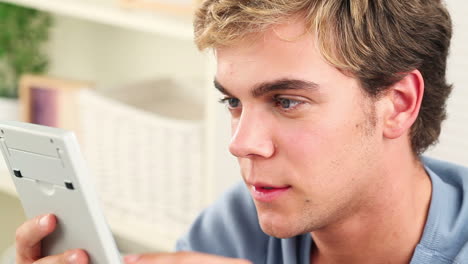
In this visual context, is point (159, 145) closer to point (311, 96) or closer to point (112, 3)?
point (112, 3)

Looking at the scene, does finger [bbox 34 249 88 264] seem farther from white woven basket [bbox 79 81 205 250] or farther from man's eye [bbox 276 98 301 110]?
white woven basket [bbox 79 81 205 250]

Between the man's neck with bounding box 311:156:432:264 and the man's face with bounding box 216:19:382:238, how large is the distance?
78mm

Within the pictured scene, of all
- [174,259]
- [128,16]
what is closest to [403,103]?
[174,259]

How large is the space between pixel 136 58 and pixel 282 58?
135 centimetres

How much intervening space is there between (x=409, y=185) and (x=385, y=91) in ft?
0.49

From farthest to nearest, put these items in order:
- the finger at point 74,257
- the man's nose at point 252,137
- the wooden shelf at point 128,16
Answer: the wooden shelf at point 128,16 → the man's nose at point 252,137 → the finger at point 74,257

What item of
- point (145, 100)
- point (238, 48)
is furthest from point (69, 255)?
point (145, 100)

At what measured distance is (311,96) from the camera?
1.10m

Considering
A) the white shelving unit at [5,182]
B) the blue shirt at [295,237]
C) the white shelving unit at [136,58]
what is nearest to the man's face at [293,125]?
the blue shirt at [295,237]

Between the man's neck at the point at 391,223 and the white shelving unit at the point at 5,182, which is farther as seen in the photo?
the white shelving unit at the point at 5,182

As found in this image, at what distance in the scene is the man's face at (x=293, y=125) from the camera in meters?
1.09

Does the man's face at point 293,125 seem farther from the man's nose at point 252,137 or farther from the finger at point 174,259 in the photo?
the finger at point 174,259

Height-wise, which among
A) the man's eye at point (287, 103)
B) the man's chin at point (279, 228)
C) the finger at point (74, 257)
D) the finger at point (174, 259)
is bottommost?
the man's chin at point (279, 228)

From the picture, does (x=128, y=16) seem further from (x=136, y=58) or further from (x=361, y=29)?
(x=361, y=29)
